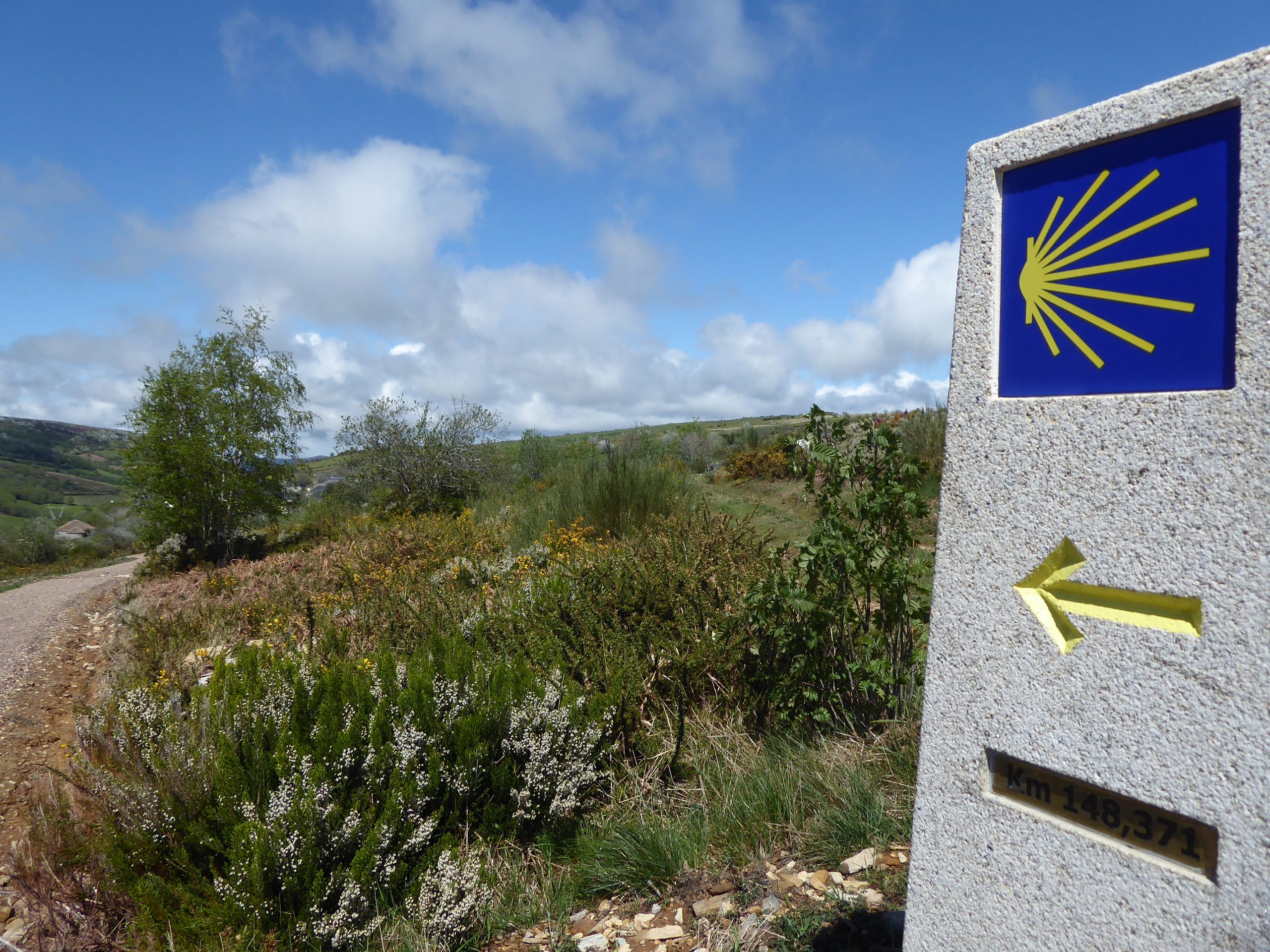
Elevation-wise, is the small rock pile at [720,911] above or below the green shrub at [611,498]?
below

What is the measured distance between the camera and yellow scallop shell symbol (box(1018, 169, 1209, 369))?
1313mm

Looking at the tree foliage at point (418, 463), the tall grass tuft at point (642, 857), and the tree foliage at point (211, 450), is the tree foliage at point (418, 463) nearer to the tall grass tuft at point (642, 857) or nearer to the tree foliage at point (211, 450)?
the tree foliage at point (211, 450)

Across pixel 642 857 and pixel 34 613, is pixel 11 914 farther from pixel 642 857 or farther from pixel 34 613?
pixel 34 613

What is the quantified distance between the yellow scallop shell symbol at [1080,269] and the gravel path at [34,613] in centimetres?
764

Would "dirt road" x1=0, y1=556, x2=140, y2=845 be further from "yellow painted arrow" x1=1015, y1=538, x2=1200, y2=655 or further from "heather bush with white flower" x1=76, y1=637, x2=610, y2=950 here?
"yellow painted arrow" x1=1015, y1=538, x2=1200, y2=655

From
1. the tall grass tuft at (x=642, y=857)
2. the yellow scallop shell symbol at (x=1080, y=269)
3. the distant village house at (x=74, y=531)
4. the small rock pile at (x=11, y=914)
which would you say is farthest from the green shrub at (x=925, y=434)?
the distant village house at (x=74, y=531)

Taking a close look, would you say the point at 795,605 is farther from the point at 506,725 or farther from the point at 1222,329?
the point at 1222,329

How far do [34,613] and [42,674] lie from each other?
3272 mm

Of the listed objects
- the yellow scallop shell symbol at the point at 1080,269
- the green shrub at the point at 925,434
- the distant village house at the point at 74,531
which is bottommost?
the distant village house at the point at 74,531

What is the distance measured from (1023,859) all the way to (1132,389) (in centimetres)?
97

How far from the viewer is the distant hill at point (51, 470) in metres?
43.8

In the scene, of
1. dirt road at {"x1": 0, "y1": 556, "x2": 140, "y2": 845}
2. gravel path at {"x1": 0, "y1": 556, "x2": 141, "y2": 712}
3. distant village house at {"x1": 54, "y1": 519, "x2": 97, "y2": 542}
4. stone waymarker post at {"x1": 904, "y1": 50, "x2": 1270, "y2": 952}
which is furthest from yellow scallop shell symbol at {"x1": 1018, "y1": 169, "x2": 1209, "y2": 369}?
distant village house at {"x1": 54, "y1": 519, "x2": 97, "y2": 542}

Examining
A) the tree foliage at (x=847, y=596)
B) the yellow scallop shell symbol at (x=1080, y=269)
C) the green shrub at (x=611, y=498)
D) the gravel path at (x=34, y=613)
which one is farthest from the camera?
the green shrub at (x=611, y=498)

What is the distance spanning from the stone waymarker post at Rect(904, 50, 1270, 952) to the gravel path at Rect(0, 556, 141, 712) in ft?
24.0
